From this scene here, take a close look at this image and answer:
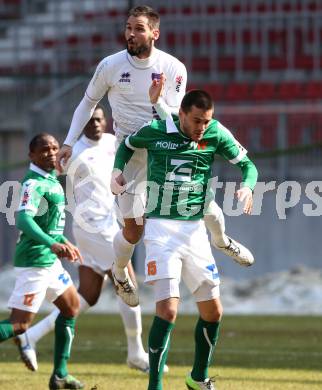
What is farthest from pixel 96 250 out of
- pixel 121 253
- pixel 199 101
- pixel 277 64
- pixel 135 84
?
pixel 277 64

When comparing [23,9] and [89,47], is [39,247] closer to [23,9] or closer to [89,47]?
[89,47]

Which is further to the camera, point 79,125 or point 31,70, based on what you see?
point 31,70

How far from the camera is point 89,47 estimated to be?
21.7 meters

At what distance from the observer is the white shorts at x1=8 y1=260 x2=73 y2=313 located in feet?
28.0

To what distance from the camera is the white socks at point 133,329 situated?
32.2 feet

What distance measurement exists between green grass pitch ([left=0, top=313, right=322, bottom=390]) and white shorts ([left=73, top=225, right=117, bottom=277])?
825mm

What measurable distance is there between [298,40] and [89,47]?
12.3ft

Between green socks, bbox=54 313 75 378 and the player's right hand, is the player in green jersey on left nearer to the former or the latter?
green socks, bbox=54 313 75 378

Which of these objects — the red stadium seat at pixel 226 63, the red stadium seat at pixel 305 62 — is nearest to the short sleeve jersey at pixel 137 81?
the red stadium seat at pixel 305 62

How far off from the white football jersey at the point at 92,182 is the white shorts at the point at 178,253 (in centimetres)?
320

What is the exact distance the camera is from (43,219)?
8602 mm

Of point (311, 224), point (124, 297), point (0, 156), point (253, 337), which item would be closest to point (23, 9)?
point (0, 156)

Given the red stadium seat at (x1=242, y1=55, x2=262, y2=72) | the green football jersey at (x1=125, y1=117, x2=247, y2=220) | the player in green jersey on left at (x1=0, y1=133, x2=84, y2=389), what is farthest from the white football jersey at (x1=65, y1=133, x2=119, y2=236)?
the red stadium seat at (x1=242, y1=55, x2=262, y2=72)

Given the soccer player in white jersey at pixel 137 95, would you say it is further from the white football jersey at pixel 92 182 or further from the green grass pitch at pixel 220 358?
the white football jersey at pixel 92 182
